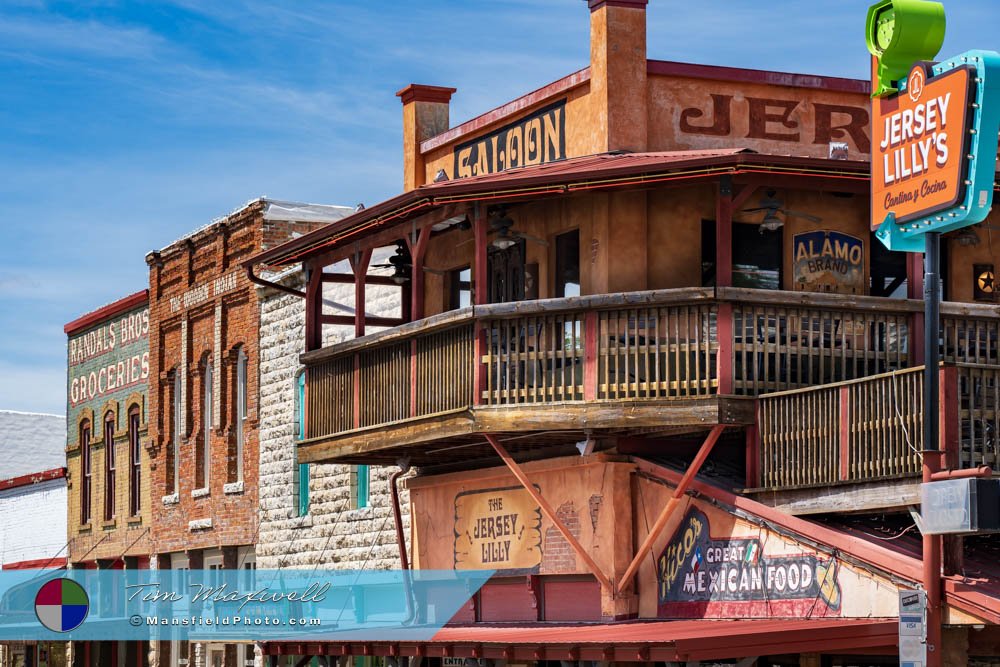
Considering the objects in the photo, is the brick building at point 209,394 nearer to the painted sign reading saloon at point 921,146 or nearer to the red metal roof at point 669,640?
the red metal roof at point 669,640

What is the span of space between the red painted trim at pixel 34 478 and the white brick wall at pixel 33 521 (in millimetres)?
88

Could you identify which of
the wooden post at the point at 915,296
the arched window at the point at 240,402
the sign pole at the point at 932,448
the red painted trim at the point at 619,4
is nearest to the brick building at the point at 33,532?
the arched window at the point at 240,402

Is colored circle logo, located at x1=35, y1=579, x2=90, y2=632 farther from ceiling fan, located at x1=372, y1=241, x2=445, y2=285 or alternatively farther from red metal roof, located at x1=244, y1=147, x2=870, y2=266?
red metal roof, located at x1=244, y1=147, x2=870, y2=266

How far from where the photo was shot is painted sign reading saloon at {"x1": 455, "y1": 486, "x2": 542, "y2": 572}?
1956 cm

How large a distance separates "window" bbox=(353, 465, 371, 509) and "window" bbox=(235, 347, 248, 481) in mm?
4935

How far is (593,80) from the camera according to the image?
19844mm

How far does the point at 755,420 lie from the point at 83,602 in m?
22.9

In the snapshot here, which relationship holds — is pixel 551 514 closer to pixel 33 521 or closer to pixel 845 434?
pixel 845 434

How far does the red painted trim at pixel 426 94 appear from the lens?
79.3 ft

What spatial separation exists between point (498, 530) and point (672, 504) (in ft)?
11.8

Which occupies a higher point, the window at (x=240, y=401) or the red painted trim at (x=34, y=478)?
the window at (x=240, y=401)

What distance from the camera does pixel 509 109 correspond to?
21891 millimetres

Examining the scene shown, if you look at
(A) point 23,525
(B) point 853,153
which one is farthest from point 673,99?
(A) point 23,525

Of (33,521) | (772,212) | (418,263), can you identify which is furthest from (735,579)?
(33,521)
